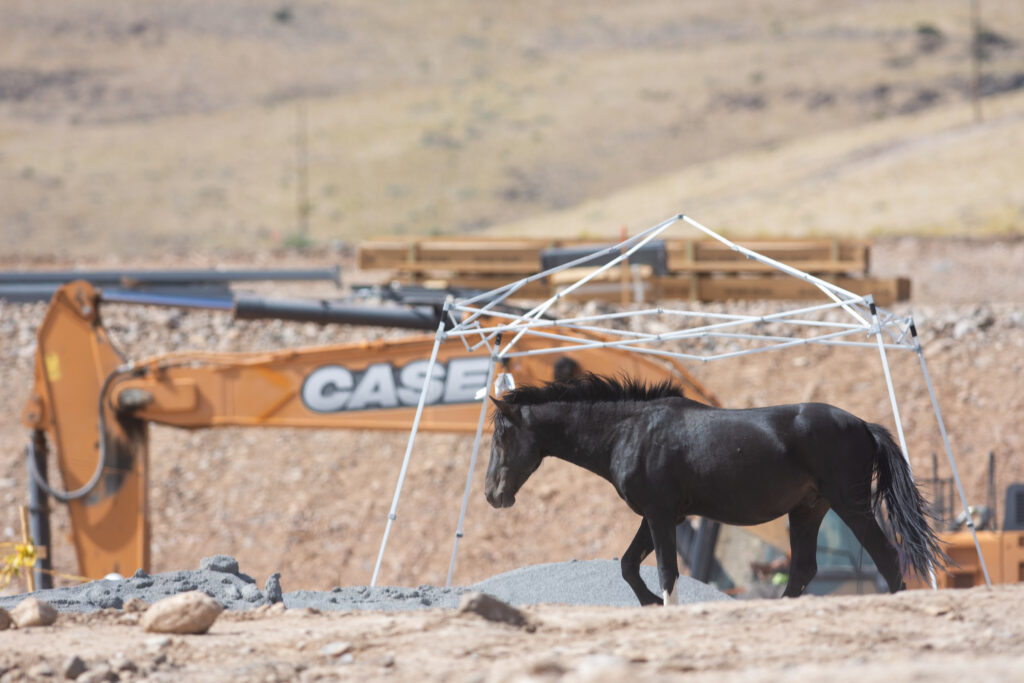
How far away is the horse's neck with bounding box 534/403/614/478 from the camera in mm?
9672

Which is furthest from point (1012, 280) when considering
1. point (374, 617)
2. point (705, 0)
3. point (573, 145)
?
point (705, 0)

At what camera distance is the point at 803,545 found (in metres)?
9.78

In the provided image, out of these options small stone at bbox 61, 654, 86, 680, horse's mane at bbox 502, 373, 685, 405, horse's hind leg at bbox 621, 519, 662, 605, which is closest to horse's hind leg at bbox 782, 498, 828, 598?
horse's hind leg at bbox 621, 519, 662, 605

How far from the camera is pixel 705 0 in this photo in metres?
91.4

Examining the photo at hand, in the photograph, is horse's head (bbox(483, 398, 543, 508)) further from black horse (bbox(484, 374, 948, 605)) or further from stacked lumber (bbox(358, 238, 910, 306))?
stacked lumber (bbox(358, 238, 910, 306))

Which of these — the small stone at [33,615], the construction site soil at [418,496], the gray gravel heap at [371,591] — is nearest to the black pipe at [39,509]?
the gray gravel heap at [371,591]

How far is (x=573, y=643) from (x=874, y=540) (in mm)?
3335

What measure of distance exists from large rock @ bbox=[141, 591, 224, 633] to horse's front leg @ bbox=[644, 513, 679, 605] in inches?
126

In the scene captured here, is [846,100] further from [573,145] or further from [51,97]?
[51,97]

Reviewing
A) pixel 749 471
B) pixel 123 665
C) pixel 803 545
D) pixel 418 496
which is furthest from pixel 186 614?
pixel 418 496

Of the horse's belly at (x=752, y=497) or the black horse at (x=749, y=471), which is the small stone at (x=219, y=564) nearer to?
the black horse at (x=749, y=471)

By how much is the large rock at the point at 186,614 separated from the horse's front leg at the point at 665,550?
3.19 m

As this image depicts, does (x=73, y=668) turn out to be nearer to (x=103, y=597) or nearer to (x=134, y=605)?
(x=134, y=605)

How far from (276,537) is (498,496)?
1119 centimetres
